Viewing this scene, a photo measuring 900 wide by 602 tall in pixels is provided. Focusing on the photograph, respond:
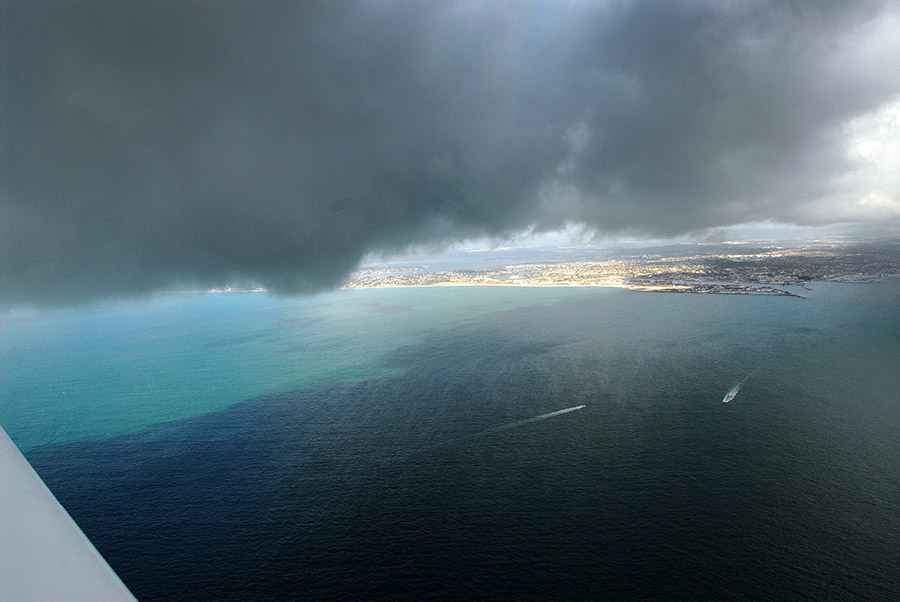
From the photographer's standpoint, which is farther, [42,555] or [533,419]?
[533,419]

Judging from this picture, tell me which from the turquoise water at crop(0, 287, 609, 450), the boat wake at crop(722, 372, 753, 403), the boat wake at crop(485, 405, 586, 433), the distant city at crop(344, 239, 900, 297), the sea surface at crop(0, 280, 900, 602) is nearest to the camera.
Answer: the sea surface at crop(0, 280, 900, 602)

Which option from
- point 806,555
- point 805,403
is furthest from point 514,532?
point 805,403

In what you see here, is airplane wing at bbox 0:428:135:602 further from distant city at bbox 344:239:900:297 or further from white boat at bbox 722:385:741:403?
distant city at bbox 344:239:900:297

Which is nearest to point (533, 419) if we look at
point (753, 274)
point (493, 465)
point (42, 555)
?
point (493, 465)

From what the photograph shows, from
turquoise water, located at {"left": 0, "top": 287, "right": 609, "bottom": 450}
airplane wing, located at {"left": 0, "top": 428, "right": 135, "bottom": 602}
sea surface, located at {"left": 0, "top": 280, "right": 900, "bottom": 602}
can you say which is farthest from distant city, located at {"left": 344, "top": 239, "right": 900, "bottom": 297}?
airplane wing, located at {"left": 0, "top": 428, "right": 135, "bottom": 602}

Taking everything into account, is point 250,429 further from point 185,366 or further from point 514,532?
point 185,366

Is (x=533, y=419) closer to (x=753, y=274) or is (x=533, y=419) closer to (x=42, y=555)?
(x=42, y=555)
